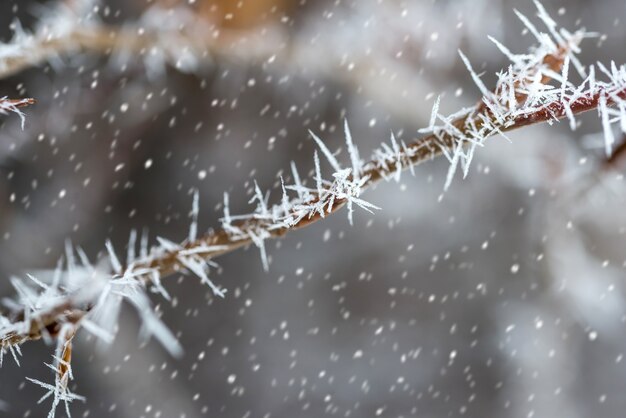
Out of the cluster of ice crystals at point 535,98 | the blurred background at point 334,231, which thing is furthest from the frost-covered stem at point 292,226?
the blurred background at point 334,231

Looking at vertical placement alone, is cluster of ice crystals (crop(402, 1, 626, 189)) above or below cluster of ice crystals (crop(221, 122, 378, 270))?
above

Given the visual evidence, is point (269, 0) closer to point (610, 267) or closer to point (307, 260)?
point (307, 260)

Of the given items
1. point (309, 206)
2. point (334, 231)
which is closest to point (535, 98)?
point (309, 206)

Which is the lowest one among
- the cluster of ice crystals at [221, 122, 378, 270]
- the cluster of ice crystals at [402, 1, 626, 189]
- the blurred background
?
the blurred background

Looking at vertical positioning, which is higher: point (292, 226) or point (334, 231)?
point (292, 226)

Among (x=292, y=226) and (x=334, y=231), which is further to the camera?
(x=334, y=231)

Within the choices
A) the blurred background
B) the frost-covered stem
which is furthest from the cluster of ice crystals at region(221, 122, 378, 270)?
the blurred background

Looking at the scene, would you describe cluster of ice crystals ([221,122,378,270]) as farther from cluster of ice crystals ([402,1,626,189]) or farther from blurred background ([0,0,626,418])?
blurred background ([0,0,626,418])

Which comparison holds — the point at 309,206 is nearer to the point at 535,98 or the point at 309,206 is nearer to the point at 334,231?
the point at 535,98
